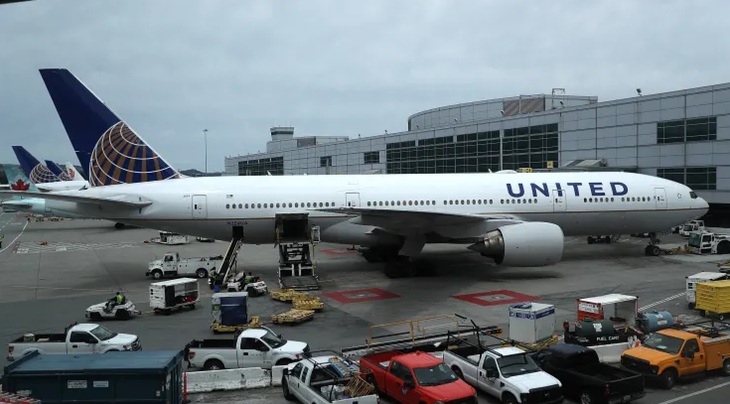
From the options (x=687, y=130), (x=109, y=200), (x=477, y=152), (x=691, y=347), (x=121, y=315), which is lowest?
(x=121, y=315)

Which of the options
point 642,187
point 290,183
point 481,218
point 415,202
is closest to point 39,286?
point 290,183

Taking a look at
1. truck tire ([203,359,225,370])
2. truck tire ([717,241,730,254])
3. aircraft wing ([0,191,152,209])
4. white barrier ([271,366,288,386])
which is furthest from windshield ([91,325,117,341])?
truck tire ([717,241,730,254])

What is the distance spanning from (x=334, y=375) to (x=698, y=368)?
31.1 ft

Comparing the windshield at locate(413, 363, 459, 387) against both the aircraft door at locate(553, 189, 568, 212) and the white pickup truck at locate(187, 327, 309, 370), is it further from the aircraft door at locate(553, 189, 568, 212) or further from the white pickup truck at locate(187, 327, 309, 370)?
the aircraft door at locate(553, 189, 568, 212)

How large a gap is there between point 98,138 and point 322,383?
23.4 meters

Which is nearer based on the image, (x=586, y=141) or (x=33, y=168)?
(x=586, y=141)

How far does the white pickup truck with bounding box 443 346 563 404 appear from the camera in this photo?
40.3ft

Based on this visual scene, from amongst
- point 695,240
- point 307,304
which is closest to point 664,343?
point 307,304

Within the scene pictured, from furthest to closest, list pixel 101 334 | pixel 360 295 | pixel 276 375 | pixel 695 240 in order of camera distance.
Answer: pixel 695 240 → pixel 360 295 → pixel 101 334 → pixel 276 375

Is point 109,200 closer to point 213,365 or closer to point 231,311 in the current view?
point 231,311

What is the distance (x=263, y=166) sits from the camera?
398ft

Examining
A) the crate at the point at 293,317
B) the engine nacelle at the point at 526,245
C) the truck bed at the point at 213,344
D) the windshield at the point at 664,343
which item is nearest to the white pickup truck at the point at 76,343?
the truck bed at the point at 213,344

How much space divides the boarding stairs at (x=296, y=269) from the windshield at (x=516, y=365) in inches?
559

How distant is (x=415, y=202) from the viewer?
30281 mm
